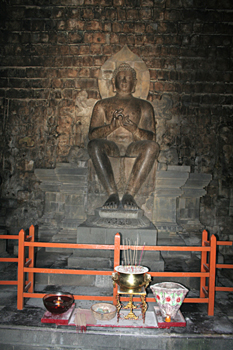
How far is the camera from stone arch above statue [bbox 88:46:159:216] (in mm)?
4528

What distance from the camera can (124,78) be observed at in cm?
551

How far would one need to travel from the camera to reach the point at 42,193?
627cm

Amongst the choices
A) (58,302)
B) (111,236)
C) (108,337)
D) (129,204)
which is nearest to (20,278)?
(58,302)

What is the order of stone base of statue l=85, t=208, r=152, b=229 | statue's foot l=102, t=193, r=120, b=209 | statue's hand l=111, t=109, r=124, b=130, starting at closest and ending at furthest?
stone base of statue l=85, t=208, r=152, b=229
statue's foot l=102, t=193, r=120, b=209
statue's hand l=111, t=109, r=124, b=130

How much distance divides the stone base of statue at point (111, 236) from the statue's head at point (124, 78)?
2.63 metres

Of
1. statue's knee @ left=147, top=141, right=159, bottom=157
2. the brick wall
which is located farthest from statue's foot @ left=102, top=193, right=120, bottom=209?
the brick wall

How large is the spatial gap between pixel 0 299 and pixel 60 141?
379 cm

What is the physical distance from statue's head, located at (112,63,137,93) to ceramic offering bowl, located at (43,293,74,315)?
4023 mm

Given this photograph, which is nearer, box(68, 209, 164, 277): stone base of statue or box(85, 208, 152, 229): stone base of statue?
box(68, 209, 164, 277): stone base of statue

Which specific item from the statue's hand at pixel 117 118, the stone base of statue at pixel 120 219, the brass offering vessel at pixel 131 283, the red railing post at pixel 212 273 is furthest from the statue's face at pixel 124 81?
the brass offering vessel at pixel 131 283

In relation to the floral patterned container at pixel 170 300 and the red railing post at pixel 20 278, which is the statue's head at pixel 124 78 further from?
the floral patterned container at pixel 170 300

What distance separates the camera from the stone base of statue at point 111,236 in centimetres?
371

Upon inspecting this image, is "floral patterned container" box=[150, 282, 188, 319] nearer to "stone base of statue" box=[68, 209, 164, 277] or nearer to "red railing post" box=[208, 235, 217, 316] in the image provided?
"red railing post" box=[208, 235, 217, 316]

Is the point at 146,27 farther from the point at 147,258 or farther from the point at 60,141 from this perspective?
the point at 147,258
